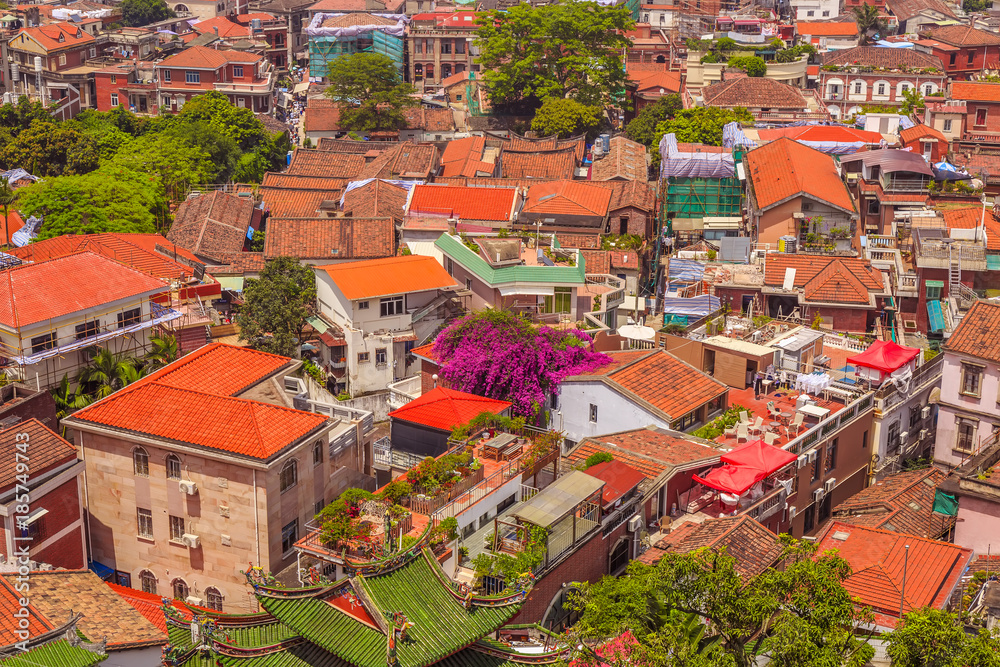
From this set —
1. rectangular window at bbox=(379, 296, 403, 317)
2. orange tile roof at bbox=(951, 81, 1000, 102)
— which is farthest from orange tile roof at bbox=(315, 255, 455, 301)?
orange tile roof at bbox=(951, 81, 1000, 102)

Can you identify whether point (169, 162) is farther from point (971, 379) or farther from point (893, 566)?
point (893, 566)

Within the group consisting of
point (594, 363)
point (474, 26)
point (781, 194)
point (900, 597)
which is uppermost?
point (474, 26)

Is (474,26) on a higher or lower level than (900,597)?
higher

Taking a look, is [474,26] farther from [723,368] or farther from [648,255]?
[723,368]

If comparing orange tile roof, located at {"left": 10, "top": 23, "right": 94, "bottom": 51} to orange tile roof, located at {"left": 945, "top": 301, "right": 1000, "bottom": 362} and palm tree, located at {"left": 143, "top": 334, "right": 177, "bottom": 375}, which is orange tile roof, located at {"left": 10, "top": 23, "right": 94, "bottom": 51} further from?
orange tile roof, located at {"left": 945, "top": 301, "right": 1000, "bottom": 362}

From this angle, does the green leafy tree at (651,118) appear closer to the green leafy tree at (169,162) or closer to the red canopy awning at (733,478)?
the green leafy tree at (169,162)

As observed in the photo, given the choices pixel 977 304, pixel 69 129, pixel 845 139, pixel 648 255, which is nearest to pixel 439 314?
pixel 648 255
